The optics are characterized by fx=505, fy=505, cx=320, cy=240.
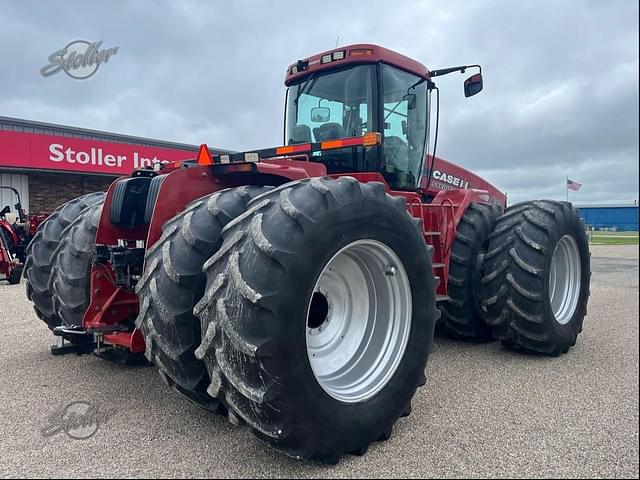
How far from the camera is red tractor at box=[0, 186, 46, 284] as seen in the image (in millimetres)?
9961

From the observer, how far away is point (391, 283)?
9.94 ft

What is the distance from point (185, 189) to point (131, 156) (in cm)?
1589

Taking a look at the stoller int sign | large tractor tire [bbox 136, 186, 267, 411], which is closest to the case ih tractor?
large tractor tire [bbox 136, 186, 267, 411]

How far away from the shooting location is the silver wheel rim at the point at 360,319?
9.53 feet

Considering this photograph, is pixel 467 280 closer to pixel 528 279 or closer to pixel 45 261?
pixel 528 279

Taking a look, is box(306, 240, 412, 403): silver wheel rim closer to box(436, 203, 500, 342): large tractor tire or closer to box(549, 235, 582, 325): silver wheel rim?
box(436, 203, 500, 342): large tractor tire

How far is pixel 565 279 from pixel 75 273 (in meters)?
4.41

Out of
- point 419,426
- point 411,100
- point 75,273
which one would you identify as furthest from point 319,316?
point 411,100

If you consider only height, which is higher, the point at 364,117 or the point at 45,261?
the point at 364,117

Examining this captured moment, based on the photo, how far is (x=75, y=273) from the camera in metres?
3.61

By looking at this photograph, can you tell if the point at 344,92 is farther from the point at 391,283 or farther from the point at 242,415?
the point at 242,415

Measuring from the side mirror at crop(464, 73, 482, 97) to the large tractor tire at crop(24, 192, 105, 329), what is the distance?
364 centimetres

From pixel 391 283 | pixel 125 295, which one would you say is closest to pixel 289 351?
pixel 391 283

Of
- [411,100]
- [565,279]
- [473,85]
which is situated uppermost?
[473,85]
